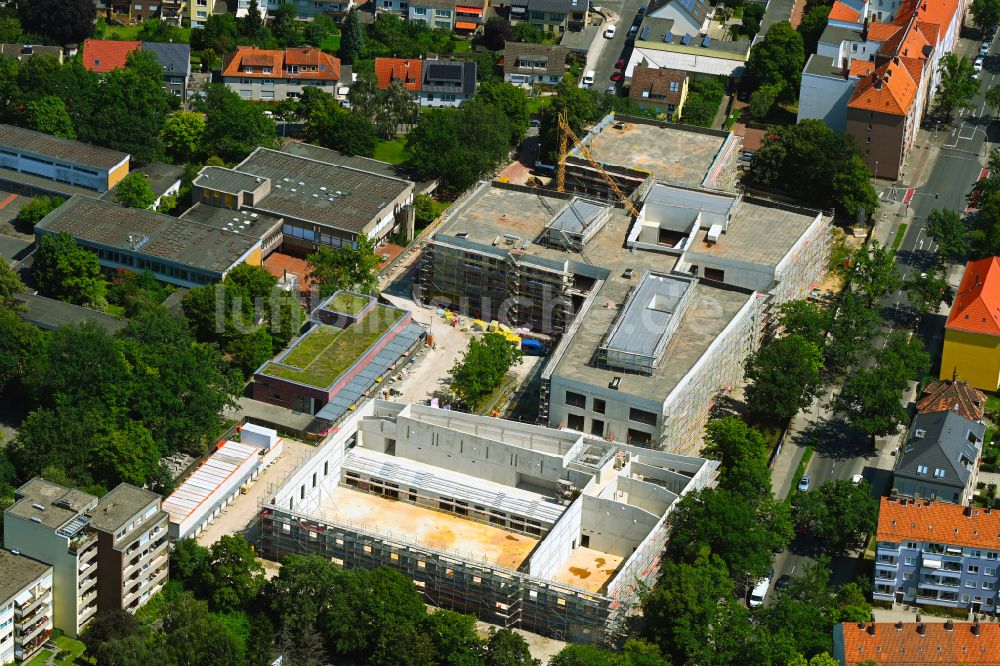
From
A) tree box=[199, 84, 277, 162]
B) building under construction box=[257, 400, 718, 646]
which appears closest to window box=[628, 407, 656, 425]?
building under construction box=[257, 400, 718, 646]

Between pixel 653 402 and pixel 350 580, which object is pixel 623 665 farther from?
pixel 653 402

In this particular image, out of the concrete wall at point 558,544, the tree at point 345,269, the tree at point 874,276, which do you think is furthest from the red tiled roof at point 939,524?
the tree at point 345,269

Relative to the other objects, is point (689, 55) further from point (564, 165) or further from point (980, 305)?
point (980, 305)

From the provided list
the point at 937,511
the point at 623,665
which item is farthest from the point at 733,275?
the point at 623,665

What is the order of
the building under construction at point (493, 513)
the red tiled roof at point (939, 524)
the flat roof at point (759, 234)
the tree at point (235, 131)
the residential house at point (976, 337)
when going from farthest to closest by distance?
the tree at point (235, 131) < the flat roof at point (759, 234) < the residential house at point (976, 337) < the red tiled roof at point (939, 524) < the building under construction at point (493, 513)

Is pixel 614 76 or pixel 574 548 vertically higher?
pixel 614 76

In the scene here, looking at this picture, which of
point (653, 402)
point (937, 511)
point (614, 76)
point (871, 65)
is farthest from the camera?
point (614, 76)

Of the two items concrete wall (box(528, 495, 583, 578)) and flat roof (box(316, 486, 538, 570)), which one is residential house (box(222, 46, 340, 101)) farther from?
concrete wall (box(528, 495, 583, 578))

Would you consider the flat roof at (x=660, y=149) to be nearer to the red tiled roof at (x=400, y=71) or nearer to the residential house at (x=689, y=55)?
the residential house at (x=689, y=55)
